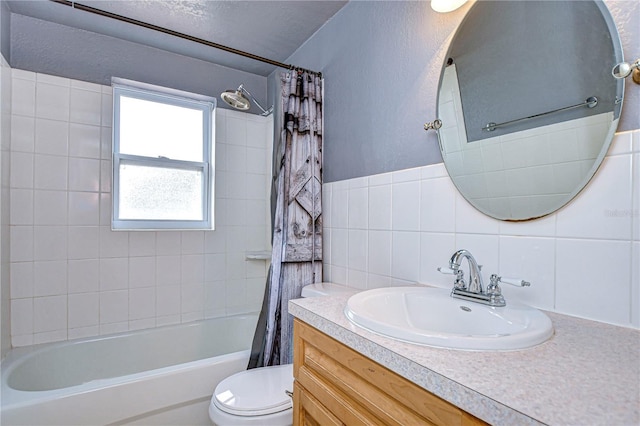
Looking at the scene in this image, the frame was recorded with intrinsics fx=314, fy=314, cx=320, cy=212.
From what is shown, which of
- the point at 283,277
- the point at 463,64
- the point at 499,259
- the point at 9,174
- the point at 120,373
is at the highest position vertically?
the point at 463,64

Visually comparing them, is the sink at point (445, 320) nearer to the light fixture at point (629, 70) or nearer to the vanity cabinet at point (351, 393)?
the vanity cabinet at point (351, 393)

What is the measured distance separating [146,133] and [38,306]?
1.32 m

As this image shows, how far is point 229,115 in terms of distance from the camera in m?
2.64

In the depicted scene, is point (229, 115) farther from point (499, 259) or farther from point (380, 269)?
point (499, 259)

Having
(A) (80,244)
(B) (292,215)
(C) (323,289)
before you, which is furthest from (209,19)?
(C) (323,289)

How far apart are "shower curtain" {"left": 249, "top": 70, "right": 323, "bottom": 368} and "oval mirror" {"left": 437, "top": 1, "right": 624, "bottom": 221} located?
84cm

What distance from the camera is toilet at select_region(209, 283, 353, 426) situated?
1.25m

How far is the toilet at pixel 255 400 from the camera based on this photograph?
125 cm

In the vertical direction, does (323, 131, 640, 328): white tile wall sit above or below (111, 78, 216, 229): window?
below

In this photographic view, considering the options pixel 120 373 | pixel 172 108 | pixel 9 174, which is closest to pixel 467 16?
pixel 172 108

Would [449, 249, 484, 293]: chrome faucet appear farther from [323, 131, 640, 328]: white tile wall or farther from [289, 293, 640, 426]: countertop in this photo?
[289, 293, 640, 426]: countertop

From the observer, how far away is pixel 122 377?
4.90 ft

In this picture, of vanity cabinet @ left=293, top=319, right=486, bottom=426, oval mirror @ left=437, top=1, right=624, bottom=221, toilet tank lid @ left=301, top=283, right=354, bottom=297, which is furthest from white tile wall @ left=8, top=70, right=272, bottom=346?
oval mirror @ left=437, top=1, right=624, bottom=221

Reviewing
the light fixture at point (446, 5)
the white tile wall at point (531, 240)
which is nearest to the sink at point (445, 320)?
the white tile wall at point (531, 240)
